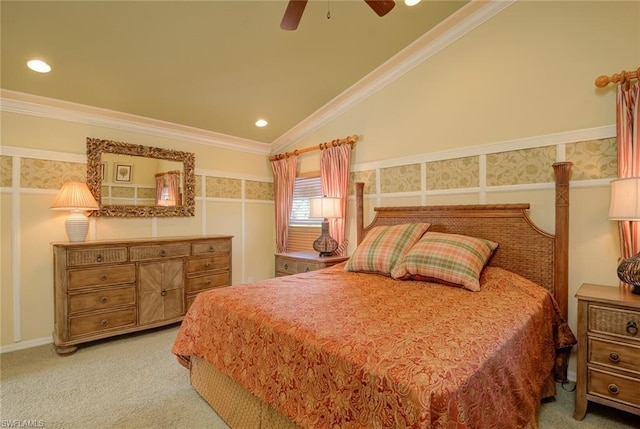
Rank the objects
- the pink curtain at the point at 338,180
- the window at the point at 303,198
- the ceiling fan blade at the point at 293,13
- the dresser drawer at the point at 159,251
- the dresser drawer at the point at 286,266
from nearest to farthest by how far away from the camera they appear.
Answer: the ceiling fan blade at the point at 293,13 < the dresser drawer at the point at 159,251 < the dresser drawer at the point at 286,266 < the pink curtain at the point at 338,180 < the window at the point at 303,198

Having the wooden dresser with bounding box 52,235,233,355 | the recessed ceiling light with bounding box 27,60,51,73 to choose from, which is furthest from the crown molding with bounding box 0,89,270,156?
the wooden dresser with bounding box 52,235,233,355

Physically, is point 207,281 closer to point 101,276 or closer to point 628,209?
point 101,276

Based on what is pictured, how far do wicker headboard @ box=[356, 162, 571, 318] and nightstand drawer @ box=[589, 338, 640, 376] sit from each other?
429 mm

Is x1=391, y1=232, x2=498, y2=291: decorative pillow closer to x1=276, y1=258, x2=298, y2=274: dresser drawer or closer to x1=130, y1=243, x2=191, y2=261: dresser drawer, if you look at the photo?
x1=276, y1=258, x2=298, y2=274: dresser drawer

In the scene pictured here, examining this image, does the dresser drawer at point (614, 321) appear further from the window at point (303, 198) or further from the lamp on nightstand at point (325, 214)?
the window at point (303, 198)

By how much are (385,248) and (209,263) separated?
2149mm

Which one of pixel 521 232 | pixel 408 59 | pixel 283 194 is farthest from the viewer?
pixel 283 194

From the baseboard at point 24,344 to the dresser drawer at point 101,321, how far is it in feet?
1.76

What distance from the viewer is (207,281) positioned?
3.59 metres

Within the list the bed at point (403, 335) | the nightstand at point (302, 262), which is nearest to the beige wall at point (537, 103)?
the bed at point (403, 335)

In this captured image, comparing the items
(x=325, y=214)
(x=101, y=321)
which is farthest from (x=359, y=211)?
(x=101, y=321)

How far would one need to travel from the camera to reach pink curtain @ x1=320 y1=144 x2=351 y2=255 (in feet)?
12.1

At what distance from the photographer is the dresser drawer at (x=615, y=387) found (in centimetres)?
167

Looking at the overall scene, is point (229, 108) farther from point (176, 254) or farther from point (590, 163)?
point (590, 163)
